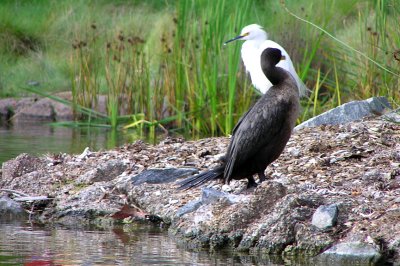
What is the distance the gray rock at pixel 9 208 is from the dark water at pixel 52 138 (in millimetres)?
2972

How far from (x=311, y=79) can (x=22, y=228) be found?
25.1ft

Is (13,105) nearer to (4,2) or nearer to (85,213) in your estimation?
(4,2)

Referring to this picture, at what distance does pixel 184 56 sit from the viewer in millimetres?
13172

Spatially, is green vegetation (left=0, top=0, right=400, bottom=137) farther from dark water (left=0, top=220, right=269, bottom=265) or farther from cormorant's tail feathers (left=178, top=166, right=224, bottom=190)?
dark water (left=0, top=220, right=269, bottom=265)

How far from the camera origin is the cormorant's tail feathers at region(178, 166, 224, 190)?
24.0 feet

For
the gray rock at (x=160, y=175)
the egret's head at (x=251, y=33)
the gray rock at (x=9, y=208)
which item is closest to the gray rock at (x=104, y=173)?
the gray rock at (x=160, y=175)

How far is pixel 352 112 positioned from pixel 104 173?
2.85 metres

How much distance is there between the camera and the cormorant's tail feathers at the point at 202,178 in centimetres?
732

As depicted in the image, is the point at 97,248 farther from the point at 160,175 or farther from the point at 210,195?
the point at 160,175

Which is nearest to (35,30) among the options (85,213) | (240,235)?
(85,213)

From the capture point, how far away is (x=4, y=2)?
22688 mm

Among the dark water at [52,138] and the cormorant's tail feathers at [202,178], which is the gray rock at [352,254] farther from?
the dark water at [52,138]

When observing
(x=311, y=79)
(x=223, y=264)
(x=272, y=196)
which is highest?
(x=311, y=79)

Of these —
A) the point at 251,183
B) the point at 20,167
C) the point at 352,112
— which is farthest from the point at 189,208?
the point at 352,112
